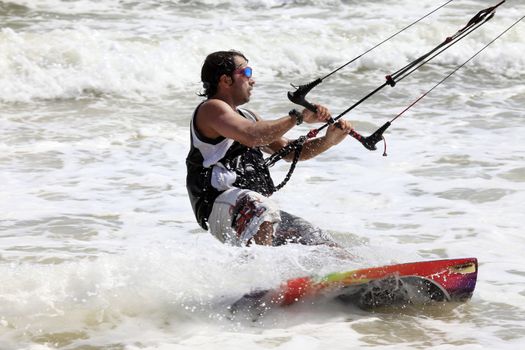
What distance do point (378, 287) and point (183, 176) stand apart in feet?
12.3

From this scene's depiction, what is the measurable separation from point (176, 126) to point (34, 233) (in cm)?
394

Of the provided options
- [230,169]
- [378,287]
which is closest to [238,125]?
[230,169]

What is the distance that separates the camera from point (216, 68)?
4938 millimetres

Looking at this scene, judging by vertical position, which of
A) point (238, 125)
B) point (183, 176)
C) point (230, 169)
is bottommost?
point (183, 176)

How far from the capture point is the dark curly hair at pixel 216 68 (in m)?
4.93

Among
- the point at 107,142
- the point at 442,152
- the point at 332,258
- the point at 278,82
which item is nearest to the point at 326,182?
the point at 442,152

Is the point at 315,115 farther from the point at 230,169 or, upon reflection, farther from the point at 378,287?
the point at 378,287

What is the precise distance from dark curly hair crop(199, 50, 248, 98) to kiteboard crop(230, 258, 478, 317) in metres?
1.09

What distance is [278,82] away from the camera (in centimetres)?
1327

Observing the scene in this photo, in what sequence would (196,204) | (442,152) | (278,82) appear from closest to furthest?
(196,204), (442,152), (278,82)

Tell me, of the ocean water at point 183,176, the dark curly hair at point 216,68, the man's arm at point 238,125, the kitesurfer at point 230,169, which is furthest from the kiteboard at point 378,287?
the dark curly hair at point 216,68

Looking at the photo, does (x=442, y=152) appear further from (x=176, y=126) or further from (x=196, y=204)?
(x=196, y=204)

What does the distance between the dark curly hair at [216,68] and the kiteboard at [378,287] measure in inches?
42.9

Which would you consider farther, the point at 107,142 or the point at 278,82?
the point at 278,82
